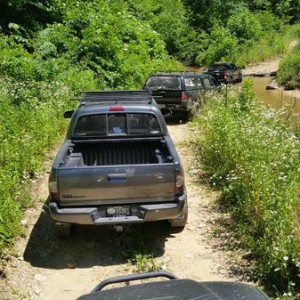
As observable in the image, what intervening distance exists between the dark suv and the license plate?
337 inches

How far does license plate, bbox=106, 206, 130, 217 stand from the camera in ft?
19.0

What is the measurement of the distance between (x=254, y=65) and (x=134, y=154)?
109ft

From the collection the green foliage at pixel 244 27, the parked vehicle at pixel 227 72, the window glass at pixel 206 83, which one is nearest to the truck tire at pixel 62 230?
the window glass at pixel 206 83

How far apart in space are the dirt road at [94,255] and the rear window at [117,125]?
147cm

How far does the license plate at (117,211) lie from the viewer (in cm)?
579

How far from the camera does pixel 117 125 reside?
285 inches

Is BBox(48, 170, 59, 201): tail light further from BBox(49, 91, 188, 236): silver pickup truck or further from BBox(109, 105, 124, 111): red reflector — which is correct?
BBox(109, 105, 124, 111): red reflector

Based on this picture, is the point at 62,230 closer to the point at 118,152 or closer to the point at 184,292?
the point at 118,152

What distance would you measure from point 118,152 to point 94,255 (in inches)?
70.8

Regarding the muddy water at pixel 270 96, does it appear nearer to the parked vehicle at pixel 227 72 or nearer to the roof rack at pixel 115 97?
the parked vehicle at pixel 227 72

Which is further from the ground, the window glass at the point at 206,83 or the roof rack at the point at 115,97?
the roof rack at the point at 115,97

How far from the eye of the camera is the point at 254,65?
38375 millimetres

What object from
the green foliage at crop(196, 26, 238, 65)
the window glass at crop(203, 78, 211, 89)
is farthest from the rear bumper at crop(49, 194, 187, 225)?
the green foliage at crop(196, 26, 238, 65)

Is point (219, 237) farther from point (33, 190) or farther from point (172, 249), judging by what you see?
point (33, 190)
